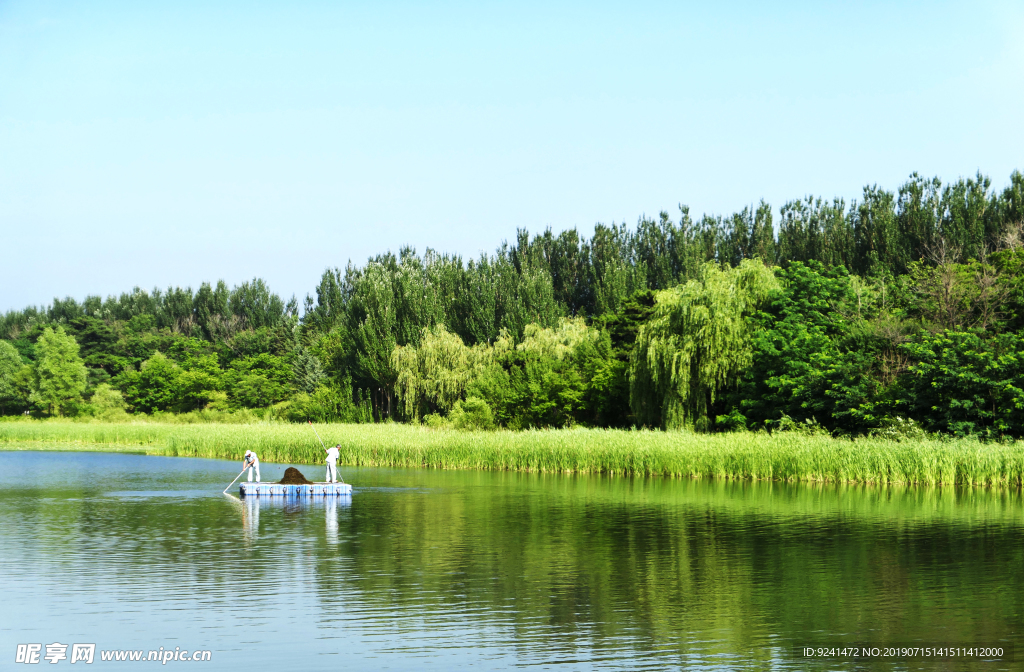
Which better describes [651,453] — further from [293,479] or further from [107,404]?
[107,404]

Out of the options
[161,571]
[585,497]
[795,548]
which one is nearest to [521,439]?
[585,497]

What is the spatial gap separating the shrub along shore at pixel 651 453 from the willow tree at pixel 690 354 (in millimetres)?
4763

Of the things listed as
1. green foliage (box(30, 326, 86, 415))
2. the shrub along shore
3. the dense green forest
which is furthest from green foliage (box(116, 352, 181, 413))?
the shrub along shore

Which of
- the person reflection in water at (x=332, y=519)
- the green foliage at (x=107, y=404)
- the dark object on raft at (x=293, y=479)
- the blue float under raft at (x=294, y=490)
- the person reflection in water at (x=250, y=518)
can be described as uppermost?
the green foliage at (x=107, y=404)

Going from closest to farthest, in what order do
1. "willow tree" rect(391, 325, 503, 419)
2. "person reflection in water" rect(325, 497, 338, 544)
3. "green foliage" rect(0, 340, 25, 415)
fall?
"person reflection in water" rect(325, 497, 338, 544)
"willow tree" rect(391, 325, 503, 419)
"green foliage" rect(0, 340, 25, 415)

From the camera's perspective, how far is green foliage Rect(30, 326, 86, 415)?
8719 cm

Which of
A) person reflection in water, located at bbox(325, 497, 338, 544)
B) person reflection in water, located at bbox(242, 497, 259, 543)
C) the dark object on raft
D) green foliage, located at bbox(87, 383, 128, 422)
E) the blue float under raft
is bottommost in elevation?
person reflection in water, located at bbox(325, 497, 338, 544)

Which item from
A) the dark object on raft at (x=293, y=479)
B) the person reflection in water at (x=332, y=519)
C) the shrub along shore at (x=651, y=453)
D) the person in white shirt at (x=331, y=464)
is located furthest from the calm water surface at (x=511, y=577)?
the shrub along shore at (x=651, y=453)

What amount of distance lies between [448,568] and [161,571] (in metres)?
5.04

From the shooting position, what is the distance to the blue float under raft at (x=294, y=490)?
2970 cm

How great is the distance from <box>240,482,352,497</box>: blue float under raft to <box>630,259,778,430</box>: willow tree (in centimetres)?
2048

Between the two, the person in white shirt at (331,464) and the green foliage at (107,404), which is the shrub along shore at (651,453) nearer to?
the person in white shirt at (331,464)

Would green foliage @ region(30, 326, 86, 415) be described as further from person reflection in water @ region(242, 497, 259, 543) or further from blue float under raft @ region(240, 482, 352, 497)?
person reflection in water @ region(242, 497, 259, 543)

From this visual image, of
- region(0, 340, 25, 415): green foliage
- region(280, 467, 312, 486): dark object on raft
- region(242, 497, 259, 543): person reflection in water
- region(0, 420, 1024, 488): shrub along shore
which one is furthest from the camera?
region(0, 340, 25, 415): green foliage
